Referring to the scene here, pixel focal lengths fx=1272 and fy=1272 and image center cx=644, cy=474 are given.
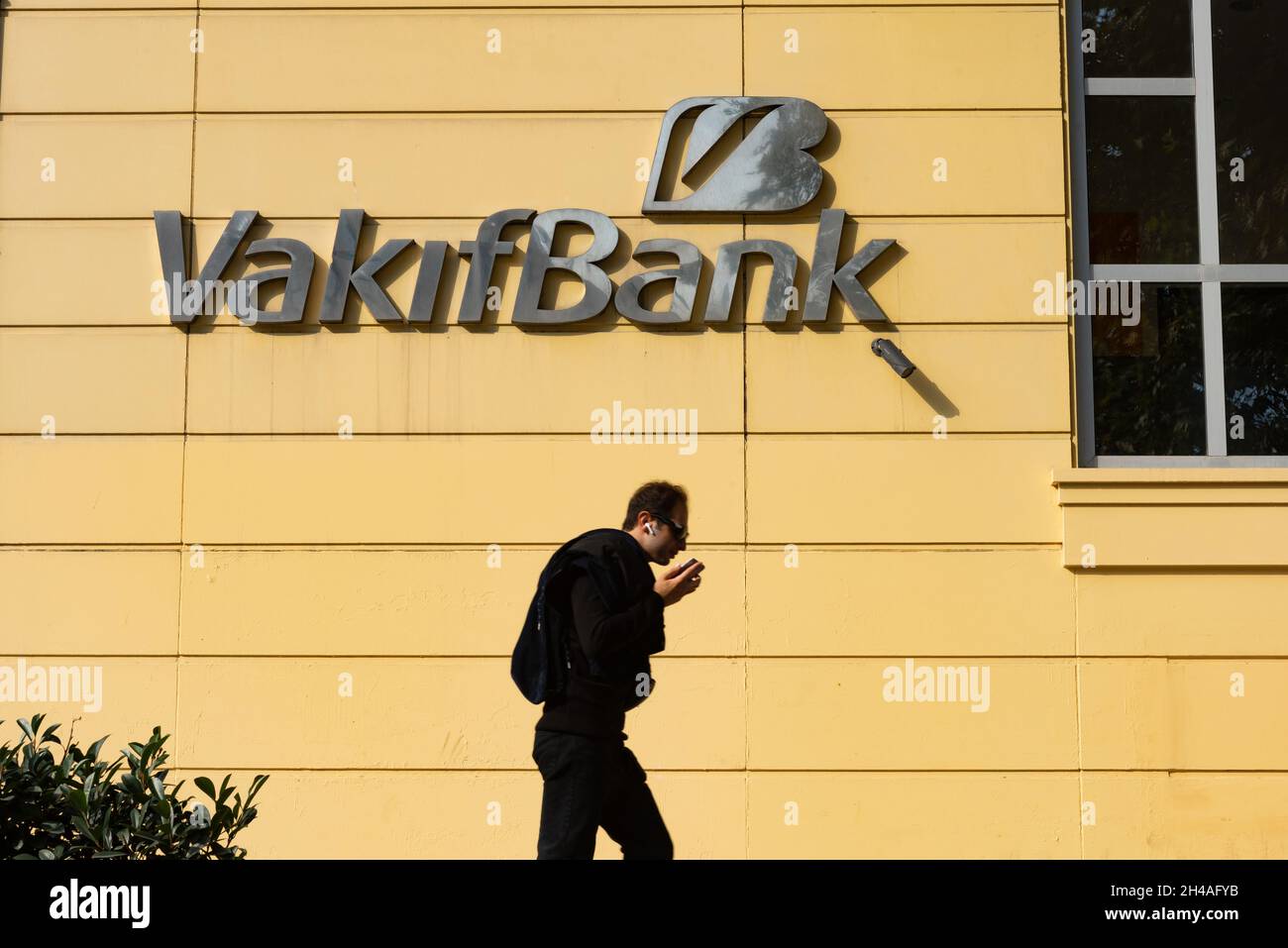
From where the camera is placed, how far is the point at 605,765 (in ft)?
14.6

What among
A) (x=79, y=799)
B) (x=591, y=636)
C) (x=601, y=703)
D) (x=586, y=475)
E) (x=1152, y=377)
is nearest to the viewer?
(x=79, y=799)

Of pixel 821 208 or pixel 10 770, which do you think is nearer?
pixel 10 770

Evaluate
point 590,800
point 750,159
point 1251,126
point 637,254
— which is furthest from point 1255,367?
point 590,800

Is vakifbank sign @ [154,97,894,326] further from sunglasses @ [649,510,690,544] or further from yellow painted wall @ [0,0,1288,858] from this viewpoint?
sunglasses @ [649,510,690,544]

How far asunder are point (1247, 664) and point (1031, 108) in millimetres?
2814

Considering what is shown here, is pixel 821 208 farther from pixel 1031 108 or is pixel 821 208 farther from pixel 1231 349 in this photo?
pixel 1231 349

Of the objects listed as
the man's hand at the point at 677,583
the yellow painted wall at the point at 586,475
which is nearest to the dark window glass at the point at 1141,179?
the yellow painted wall at the point at 586,475

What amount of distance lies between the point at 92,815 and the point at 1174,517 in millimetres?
4711

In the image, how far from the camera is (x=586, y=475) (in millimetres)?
6043

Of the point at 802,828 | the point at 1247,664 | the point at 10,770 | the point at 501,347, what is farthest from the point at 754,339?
the point at 10,770

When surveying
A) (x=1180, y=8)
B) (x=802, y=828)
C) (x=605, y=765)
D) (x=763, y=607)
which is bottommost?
(x=802, y=828)

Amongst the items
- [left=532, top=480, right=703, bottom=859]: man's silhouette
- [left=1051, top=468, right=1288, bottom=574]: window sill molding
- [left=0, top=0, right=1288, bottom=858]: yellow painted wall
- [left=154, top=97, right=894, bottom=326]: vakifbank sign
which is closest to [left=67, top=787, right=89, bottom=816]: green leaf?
[left=532, top=480, right=703, bottom=859]: man's silhouette

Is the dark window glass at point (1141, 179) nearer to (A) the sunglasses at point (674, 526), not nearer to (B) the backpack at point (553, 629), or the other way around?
(A) the sunglasses at point (674, 526)

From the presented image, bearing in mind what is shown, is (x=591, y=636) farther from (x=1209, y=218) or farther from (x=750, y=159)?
(x=1209, y=218)
